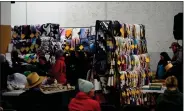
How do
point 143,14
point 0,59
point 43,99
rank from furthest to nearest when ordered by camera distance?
point 143,14 < point 0,59 < point 43,99

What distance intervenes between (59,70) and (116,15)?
13.6 ft

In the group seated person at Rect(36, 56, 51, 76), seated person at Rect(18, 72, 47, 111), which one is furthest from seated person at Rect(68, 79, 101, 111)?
seated person at Rect(36, 56, 51, 76)

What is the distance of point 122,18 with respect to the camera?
1278cm

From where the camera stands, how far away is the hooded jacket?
5.74 metres

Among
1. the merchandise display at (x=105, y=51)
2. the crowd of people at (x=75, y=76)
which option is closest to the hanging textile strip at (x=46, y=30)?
the merchandise display at (x=105, y=51)

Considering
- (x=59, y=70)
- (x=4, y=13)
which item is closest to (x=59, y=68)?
(x=59, y=70)

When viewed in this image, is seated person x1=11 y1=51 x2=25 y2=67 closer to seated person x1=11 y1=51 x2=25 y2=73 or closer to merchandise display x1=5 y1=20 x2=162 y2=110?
seated person x1=11 y1=51 x2=25 y2=73

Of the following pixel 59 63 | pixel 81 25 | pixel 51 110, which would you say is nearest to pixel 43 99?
pixel 51 110

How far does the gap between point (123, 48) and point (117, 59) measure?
0.40m

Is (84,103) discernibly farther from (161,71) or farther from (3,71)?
(161,71)

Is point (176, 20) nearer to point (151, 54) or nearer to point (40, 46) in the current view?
point (40, 46)

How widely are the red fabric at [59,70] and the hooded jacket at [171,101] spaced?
3842mm

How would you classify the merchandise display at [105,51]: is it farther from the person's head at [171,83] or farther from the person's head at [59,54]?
the person's head at [171,83]

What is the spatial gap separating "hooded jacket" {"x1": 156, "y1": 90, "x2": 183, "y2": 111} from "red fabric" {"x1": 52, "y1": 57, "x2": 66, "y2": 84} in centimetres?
384
